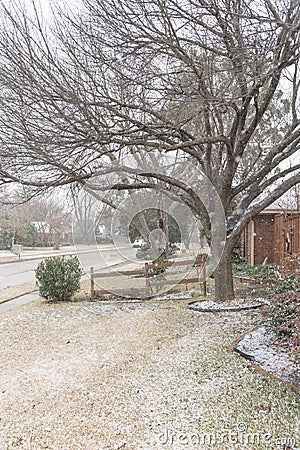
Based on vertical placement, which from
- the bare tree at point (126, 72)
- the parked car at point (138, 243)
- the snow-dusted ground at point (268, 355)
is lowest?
the snow-dusted ground at point (268, 355)

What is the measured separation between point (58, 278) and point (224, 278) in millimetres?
3500

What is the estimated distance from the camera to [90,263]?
792 centimetres

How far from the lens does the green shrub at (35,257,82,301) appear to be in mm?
8156

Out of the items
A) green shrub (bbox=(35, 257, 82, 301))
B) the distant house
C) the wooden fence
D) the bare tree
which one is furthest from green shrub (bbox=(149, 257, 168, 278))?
the distant house

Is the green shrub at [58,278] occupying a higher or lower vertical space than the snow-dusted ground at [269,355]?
higher

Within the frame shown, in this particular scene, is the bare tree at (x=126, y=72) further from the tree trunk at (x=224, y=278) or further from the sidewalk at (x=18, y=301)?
the sidewalk at (x=18, y=301)

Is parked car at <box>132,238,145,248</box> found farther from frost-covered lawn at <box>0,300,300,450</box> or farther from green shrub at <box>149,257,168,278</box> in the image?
frost-covered lawn at <box>0,300,300,450</box>

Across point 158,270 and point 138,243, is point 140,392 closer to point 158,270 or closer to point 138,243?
point 138,243

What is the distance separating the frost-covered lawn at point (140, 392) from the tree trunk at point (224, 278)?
4.24 feet

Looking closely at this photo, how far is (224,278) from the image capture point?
6898mm

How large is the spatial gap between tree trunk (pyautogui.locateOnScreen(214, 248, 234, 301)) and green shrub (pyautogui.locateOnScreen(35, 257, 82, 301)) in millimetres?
3147

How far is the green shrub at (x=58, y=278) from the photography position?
816 cm

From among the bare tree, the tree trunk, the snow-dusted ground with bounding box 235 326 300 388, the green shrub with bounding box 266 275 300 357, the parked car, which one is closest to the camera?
the snow-dusted ground with bounding box 235 326 300 388

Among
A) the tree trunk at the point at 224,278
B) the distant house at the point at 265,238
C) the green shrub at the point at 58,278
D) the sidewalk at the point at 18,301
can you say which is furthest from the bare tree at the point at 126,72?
the distant house at the point at 265,238
